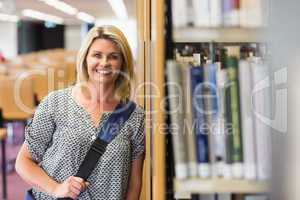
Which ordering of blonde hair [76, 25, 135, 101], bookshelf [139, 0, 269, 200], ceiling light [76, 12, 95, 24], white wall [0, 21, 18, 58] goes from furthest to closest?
white wall [0, 21, 18, 58]
ceiling light [76, 12, 95, 24]
blonde hair [76, 25, 135, 101]
bookshelf [139, 0, 269, 200]

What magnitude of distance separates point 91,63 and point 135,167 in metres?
0.44

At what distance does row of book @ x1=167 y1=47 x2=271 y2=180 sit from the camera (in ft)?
3.65

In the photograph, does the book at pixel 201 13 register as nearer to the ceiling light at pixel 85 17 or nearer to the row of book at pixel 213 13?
the row of book at pixel 213 13

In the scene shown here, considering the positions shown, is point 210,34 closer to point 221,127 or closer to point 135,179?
point 221,127

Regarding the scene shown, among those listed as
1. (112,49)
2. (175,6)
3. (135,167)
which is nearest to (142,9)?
(112,49)

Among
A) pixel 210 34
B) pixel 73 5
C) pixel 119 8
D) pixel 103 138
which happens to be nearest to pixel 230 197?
pixel 210 34

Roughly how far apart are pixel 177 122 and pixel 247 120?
0.17 metres

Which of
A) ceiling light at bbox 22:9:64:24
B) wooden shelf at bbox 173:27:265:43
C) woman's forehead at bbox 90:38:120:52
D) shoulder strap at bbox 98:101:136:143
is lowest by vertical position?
shoulder strap at bbox 98:101:136:143

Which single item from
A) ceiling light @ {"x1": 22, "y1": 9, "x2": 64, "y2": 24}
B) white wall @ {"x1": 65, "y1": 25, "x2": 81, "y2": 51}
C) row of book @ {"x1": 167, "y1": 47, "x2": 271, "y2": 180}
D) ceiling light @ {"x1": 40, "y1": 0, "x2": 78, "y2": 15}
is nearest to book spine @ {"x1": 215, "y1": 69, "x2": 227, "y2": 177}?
row of book @ {"x1": 167, "y1": 47, "x2": 271, "y2": 180}

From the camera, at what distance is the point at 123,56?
1.84 m

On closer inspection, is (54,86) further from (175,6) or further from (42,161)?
(175,6)

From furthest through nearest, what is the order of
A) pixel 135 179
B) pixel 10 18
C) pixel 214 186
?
pixel 10 18
pixel 135 179
pixel 214 186

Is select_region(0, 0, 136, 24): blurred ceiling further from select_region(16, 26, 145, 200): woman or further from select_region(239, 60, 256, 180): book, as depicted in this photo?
select_region(239, 60, 256, 180): book

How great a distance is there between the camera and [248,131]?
1.13 metres
